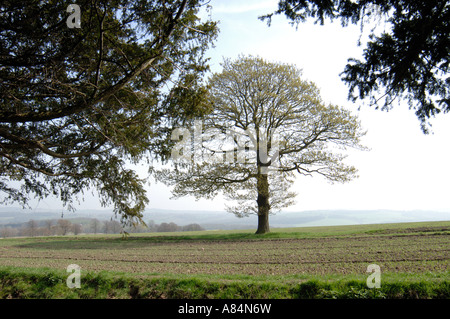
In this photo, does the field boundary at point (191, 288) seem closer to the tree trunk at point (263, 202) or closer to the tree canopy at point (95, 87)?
the tree canopy at point (95, 87)

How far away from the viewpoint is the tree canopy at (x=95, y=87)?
566cm

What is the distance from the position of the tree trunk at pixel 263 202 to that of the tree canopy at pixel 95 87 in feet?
35.9

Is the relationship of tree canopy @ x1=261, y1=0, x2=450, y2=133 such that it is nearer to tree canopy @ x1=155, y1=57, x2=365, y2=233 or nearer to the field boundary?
the field boundary

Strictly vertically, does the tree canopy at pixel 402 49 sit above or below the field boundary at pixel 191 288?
above

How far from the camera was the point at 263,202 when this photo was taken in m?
20.6

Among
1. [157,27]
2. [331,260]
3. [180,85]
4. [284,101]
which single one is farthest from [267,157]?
[157,27]

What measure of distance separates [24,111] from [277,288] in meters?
6.89

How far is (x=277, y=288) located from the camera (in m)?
5.93

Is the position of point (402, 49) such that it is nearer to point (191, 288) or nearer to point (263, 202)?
point (191, 288)

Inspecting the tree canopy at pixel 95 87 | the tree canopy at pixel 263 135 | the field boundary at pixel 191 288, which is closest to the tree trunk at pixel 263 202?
the tree canopy at pixel 263 135

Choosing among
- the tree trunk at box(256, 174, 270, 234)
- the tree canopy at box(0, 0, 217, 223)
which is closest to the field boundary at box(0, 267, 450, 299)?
the tree canopy at box(0, 0, 217, 223)

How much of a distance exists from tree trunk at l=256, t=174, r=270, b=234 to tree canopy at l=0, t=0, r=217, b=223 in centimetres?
1095

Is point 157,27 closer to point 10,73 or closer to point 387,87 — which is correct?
point 10,73

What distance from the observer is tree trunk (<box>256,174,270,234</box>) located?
62.7ft
